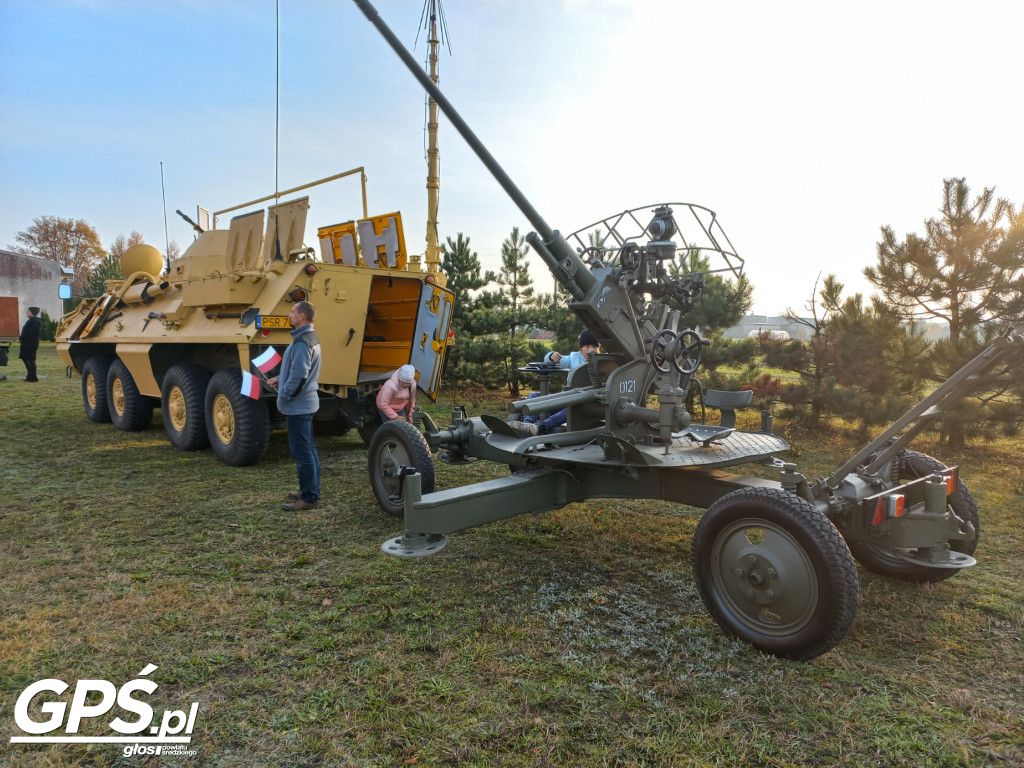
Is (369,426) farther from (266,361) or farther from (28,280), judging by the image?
(28,280)

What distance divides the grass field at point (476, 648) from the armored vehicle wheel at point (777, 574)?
144 mm

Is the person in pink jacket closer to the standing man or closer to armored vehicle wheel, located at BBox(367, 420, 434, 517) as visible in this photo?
the standing man

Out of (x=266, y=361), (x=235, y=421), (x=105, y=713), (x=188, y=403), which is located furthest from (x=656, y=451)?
(x=188, y=403)

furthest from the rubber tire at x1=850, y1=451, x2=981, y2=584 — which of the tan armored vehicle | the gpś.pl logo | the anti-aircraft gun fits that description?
the tan armored vehicle

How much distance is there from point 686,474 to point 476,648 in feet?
4.88

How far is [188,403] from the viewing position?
23.2 ft

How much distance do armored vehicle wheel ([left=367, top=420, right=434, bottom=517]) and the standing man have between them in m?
0.55

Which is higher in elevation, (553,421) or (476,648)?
(553,421)

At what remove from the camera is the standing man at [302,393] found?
15.7 feet

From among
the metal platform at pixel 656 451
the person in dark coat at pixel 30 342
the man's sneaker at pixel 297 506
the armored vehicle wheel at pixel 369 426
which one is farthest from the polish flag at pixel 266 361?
the person in dark coat at pixel 30 342

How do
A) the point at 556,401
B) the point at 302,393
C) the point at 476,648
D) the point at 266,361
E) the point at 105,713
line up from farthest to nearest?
the point at 266,361 → the point at 302,393 → the point at 556,401 → the point at 476,648 → the point at 105,713

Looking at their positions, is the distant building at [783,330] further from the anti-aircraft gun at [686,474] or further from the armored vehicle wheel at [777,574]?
the armored vehicle wheel at [777,574]

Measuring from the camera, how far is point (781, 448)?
3.82 m

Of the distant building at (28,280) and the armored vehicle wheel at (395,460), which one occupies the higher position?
the distant building at (28,280)
